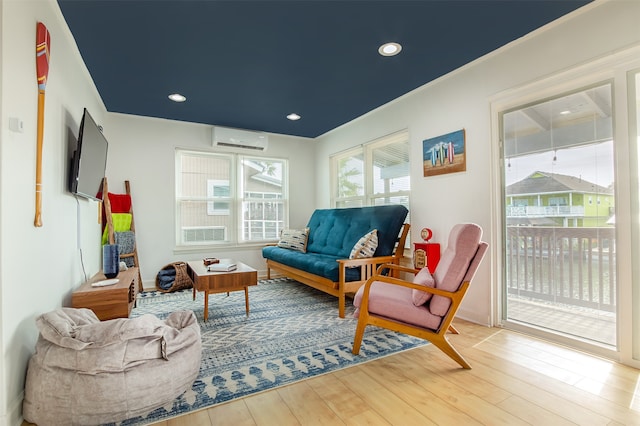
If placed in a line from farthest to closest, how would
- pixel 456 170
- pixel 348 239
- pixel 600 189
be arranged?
pixel 348 239 → pixel 456 170 → pixel 600 189

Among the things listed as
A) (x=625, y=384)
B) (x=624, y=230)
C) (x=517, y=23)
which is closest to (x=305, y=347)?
(x=625, y=384)

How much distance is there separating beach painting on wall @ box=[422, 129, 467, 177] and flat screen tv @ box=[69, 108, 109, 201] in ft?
10.3

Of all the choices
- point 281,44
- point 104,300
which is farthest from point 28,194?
point 281,44

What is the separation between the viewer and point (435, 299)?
6.44 feet

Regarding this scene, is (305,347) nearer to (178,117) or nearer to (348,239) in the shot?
(348,239)

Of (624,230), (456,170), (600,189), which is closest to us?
(624,230)

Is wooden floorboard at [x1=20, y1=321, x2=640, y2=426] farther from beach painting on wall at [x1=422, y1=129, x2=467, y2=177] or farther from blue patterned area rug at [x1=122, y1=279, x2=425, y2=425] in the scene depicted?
beach painting on wall at [x1=422, y1=129, x2=467, y2=177]

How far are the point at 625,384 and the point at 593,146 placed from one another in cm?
158

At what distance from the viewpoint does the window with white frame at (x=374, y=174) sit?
12.4 ft

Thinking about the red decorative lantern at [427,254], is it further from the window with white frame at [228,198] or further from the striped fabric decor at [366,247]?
the window with white frame at [228,198]

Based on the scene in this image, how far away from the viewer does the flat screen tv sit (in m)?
2.22

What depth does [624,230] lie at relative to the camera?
6.44 ft

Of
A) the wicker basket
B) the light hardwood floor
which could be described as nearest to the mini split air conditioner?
the wicker basket

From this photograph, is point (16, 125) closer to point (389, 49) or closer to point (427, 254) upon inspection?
point (389, 49)
